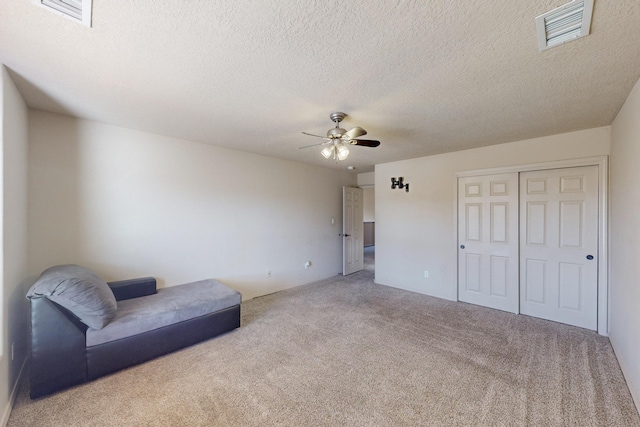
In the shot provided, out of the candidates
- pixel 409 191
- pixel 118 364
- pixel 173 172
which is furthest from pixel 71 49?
pixel 409 191

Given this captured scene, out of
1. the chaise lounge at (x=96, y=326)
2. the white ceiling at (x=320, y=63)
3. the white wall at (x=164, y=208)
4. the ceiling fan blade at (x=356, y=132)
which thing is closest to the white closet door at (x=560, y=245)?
the white ceiling at (x=320, y=63)

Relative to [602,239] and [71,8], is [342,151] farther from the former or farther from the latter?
[602,239]

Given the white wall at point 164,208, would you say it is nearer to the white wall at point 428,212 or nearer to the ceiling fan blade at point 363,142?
the white wall at point 428,212

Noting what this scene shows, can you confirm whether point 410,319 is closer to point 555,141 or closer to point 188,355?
point 188,355

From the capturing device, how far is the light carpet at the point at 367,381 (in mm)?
1848

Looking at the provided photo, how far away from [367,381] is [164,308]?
210 cm

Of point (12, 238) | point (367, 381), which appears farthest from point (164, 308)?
point (367, 381)

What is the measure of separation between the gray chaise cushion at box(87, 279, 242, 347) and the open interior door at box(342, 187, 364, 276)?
3157 millimetres

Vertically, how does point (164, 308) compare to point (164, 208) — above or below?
below

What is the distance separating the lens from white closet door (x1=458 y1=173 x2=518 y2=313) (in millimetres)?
3783

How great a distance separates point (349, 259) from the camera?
6.11 metres

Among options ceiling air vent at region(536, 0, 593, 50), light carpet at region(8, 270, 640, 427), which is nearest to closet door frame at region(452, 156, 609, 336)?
light carpet at region(8, 270, 640, 427)

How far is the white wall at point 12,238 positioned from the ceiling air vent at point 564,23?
3418 mm

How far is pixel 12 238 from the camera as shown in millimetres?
2053
